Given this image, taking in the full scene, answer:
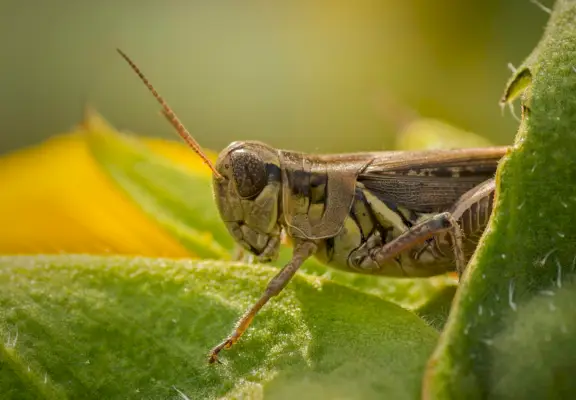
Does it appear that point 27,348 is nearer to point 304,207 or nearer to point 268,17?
point 304,207

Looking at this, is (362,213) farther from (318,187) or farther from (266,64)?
(266,64)

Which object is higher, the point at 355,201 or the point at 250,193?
the point at 250,193

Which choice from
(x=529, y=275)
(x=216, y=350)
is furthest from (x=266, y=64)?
(x=529, y=275)

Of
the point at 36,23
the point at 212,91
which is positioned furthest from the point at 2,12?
the point at 212,91

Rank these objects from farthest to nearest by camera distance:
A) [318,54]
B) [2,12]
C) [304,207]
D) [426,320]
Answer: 1. [2,12]
2. [318,54]
3. [304,207]
4. [426,320]

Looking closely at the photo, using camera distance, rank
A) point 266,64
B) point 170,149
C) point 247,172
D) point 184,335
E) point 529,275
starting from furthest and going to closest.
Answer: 1. point 266,64
2. point 170,149
3. point 247,172
4. point 184,335
5. point 529,275

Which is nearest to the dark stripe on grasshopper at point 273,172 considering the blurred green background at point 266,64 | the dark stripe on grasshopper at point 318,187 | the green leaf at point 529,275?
the dark stripe on grasshopper at point 318,187
